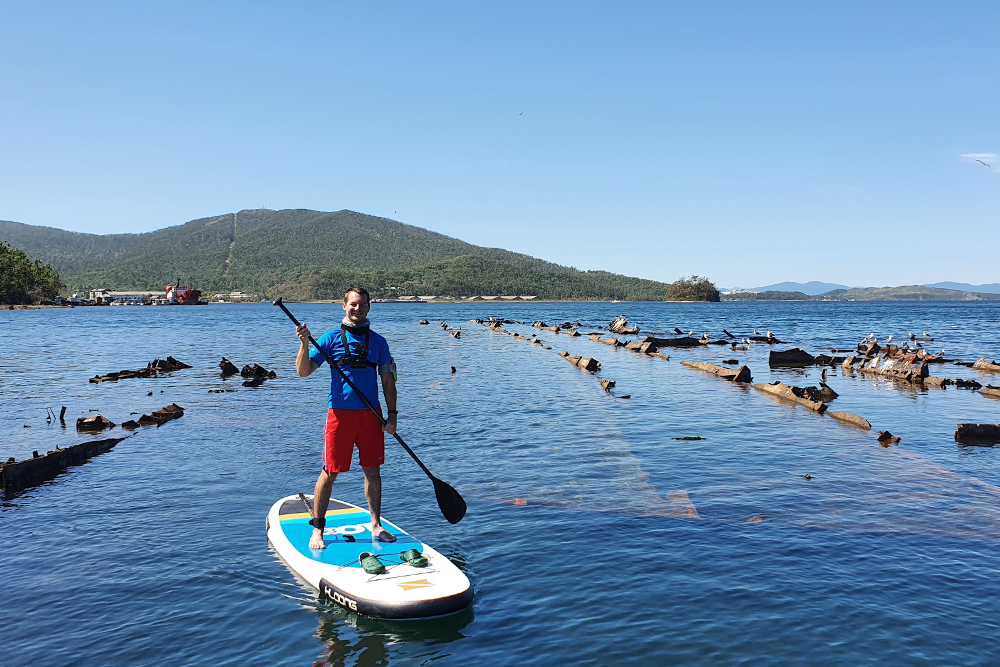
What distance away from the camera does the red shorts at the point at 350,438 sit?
8188mm

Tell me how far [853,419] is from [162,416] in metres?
18.6

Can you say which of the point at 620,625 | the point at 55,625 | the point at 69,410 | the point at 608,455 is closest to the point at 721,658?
the point at 620,625

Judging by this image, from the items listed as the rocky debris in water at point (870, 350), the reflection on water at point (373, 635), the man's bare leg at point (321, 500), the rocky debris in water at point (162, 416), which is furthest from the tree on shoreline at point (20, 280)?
the reflection on water at point (373, 635)

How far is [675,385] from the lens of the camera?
89.3 ft

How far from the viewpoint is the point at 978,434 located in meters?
16.2

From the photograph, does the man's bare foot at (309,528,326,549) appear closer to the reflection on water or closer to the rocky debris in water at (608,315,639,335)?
the reflection on water

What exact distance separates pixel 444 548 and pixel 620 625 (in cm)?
286

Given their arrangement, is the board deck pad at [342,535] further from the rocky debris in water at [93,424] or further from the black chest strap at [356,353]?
the rocky debris in water at [93,424]

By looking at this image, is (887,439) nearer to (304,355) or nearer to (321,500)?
(321,500)

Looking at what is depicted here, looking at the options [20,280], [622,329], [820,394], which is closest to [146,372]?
[820,394]

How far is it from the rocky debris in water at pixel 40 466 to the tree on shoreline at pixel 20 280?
6483 inches

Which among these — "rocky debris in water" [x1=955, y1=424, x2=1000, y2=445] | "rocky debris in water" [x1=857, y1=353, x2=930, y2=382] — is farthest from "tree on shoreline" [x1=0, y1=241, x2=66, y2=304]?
"rocky debris in water" [x1=955, y1=424, x2=1000, y2=445]

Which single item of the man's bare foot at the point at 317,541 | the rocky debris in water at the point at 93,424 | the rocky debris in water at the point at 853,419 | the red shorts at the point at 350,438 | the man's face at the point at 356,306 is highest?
the man's face at the point at 356,306

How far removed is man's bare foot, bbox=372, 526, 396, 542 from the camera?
8659 millimetres
